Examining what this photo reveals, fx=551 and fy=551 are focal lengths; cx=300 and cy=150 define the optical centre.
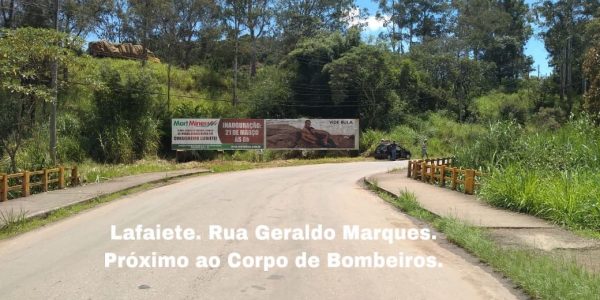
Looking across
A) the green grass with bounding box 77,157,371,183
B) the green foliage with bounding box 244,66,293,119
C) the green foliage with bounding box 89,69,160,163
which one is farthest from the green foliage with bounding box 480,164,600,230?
the green foliage with bounding box 244,66,293,119

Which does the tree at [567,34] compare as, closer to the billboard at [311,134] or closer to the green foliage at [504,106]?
the green foliage at [504,106]

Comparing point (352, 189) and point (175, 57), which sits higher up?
point (175, 57)

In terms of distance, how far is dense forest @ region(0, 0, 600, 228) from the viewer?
57.2 feet

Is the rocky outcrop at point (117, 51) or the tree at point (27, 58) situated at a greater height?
the rocky outcrop at point (117, 51)

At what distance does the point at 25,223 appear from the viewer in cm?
1148

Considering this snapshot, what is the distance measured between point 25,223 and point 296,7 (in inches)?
2416

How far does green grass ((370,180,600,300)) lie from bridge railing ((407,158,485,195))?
6075mm

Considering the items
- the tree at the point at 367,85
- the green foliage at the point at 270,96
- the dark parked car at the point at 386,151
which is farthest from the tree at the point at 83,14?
the dark parked car at the point at 386,151

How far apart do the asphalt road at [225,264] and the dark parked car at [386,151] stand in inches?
1171

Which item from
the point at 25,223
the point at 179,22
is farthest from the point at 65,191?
the point at 179,22

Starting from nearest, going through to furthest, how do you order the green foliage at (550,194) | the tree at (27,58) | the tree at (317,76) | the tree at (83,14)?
the green foliage at (550,194) → the tree at (27,58) → the tree at (83,14) → the tree at (317,76)

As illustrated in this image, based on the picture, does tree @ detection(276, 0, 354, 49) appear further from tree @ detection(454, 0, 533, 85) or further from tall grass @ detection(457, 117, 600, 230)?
tall grass @ detection(457, 117, 600, 230)

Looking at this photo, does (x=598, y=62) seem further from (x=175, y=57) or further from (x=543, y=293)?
(x=175, y=57)

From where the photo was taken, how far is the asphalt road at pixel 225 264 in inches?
249
